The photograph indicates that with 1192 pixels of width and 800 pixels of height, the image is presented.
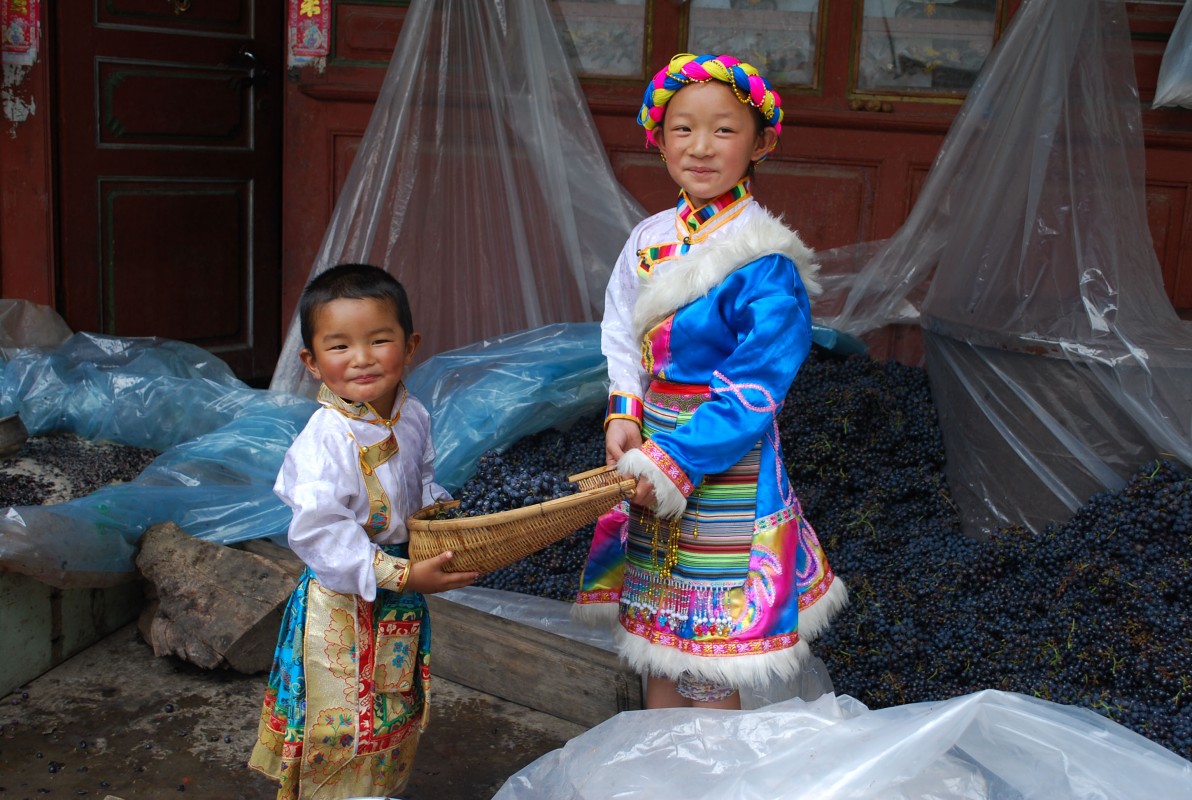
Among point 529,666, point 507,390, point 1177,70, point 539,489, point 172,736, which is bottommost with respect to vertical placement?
point 172,736

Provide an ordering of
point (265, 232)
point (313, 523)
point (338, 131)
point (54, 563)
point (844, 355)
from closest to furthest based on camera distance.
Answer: point (313, 523), point (54, 563), point (844, 355), point (338, 131), point (265, 232)

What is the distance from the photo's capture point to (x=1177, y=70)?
3320 millimetres

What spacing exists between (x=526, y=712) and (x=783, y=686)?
2.07 ft

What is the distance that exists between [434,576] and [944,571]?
4.53ft

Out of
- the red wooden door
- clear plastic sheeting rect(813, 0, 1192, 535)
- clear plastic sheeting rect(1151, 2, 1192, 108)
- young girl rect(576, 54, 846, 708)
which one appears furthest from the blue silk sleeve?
the red wooden door

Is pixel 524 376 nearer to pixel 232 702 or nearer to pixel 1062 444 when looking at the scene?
pixel 232 702

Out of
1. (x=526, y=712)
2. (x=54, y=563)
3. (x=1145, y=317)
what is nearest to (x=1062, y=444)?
(x=1145, y=317)

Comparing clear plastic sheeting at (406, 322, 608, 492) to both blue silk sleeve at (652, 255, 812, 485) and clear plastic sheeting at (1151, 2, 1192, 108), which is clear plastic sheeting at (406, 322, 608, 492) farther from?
clear plastic sheeting at (1151, 2, 1192, 108)

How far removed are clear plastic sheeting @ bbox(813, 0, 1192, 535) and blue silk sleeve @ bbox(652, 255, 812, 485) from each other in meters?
1.10

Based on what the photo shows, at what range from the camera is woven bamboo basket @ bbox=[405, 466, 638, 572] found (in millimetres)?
1546

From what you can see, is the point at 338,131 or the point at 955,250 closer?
the point at 955,250

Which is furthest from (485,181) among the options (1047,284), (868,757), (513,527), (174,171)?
(868,757)

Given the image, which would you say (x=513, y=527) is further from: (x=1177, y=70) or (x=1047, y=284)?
(x=1177, y=70)

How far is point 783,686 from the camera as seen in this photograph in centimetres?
229
